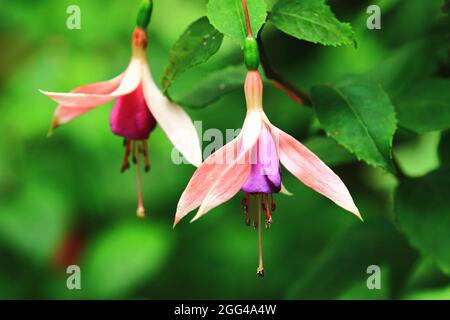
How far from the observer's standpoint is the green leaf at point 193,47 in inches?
38.3

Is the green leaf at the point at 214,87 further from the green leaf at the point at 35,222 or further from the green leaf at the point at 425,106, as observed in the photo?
the green leaf at the point at 35,222

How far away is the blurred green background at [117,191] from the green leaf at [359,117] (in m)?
0.55

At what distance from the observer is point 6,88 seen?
7.25 feet

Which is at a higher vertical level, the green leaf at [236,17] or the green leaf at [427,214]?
the green leaf at [236,17]

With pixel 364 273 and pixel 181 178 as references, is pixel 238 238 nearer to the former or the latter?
pixel 181 178

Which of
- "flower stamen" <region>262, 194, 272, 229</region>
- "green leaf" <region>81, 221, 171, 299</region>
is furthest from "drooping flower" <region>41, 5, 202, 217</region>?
"green leaf" <region>81, 221, 171, 299</region>

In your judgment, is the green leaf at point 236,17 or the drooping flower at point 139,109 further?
the drooping flower at point 139,109

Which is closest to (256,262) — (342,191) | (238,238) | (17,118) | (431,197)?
(238,238)

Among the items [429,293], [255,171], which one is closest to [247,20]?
[255,171]

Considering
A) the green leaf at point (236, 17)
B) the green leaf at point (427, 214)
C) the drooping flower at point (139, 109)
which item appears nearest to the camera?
the green leaf at point (236, 17)

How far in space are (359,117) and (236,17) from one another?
219mm

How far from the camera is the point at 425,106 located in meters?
1.16

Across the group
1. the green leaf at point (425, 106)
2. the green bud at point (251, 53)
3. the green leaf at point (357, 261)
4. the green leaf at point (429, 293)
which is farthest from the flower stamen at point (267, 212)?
the green leaf at point (429, 293)

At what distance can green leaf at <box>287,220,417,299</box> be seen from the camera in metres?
1.35
